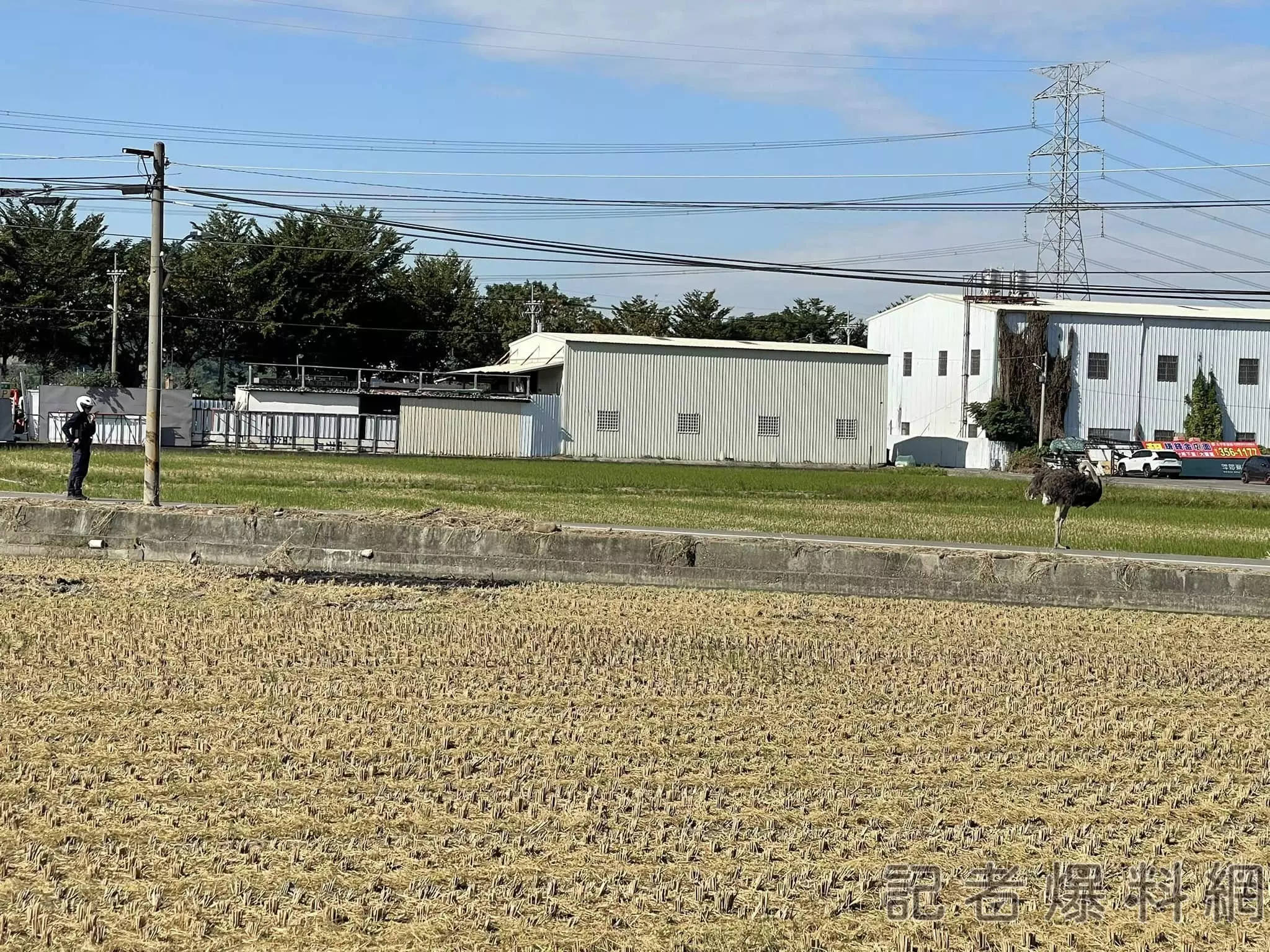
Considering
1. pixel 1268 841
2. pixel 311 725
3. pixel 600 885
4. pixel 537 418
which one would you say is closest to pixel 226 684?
pixel 311 725

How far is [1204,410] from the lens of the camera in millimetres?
68562

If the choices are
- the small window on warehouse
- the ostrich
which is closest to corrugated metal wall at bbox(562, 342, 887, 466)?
the small window on warehouse

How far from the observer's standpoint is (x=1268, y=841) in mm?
7555

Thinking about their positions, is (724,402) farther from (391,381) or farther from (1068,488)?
(1068,488)

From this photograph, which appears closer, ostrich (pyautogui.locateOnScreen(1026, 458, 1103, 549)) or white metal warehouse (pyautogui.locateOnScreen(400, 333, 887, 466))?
ostrich (pyautogui.locateOnScreen(1026, 458, 1103, 549))

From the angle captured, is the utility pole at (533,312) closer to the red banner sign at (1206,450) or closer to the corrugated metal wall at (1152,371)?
the corrugated metal wall at (1152,371)

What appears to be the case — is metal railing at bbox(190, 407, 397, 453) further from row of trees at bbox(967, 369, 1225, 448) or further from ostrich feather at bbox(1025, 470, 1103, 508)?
ostrich feather at bbox(1025, 470, 1103, 508)

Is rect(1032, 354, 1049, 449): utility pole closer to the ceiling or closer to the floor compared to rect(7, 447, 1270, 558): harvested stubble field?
closer to the ceiling

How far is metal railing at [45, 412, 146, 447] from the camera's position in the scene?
196 feet

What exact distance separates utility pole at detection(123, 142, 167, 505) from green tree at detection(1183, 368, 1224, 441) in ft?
186

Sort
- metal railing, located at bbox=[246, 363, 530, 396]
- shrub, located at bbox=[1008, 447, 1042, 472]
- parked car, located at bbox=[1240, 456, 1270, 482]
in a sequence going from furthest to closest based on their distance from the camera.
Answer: metal railing, located at bbox=[246, 363, 530, 396] → shrub, located at bbox=[1008, 447, 1042, 472] → parked car, located at bbox=[1240, 456, 1270, 482]

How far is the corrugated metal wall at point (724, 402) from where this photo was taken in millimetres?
62312

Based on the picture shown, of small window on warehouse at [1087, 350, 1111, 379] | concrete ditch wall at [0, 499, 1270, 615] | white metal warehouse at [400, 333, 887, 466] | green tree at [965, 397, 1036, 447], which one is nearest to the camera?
concrete ditch wall at [0, 499, 1270, 615]

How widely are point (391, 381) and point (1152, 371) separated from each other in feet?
136
